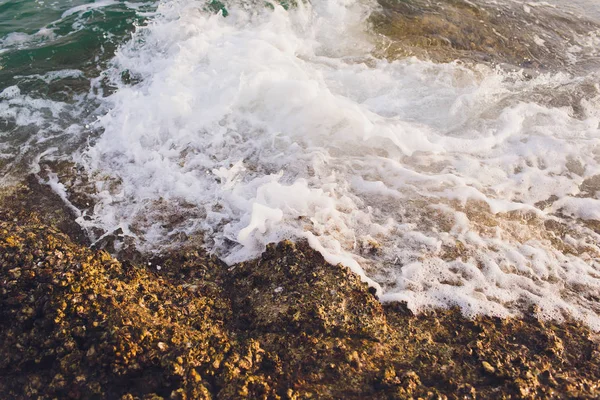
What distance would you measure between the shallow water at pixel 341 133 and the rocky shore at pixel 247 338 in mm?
305

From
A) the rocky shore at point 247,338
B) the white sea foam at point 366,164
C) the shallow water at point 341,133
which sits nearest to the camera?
the rocky shore at point 247,338

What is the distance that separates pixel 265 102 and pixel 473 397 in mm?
4328

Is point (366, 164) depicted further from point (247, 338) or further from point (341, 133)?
point (247, 338)

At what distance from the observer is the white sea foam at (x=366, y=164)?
12.0 ft

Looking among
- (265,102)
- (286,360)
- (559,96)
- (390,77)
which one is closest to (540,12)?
(559,96)

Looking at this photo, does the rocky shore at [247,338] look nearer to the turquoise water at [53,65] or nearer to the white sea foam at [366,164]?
the white sea foam at [366,164]

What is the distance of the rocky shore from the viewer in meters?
2.50

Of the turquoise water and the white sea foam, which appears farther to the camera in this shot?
the turquoise water

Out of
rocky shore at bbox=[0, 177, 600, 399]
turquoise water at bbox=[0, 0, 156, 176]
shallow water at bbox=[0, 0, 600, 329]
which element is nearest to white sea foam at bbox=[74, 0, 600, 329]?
shallow water at bbox=[0, 0, 600, 329]

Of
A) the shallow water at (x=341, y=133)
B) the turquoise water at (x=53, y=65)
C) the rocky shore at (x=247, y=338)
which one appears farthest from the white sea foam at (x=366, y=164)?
the turquoise water at (x=53, y=65)

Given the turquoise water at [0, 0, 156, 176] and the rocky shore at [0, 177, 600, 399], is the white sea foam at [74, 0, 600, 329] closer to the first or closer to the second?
the rocky shore at [0, 177, 600, 399]

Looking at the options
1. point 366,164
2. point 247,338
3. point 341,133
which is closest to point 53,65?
point 341,133

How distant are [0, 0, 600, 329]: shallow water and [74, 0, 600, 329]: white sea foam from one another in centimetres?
2

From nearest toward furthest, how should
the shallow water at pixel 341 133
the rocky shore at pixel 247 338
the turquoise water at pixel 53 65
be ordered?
1. the rocky shore at pixel 247 338
2. the shallow water at pixel 341 133
3. the turquoise water at pixel 53 65
